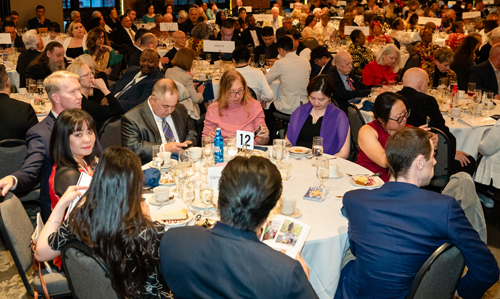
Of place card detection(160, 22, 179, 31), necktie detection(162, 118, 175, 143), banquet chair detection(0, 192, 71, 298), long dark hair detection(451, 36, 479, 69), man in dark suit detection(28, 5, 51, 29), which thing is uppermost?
man in dark suit detection(28, 5, 51, 29)

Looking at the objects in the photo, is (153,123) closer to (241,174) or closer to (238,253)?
(241,174)

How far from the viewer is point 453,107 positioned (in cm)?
538

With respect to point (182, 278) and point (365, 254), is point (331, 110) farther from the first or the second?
point (182, 278)

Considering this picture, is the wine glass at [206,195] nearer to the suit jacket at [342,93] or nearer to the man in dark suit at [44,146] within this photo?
the man in dark suit at [44,146]

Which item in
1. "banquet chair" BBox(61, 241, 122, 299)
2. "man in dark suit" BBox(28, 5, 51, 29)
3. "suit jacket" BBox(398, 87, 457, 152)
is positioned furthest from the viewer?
"man in dark suit" BBox(28, 5, 51, 29)

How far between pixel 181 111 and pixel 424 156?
99.9 inches

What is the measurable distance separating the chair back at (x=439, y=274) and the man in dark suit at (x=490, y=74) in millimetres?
4943

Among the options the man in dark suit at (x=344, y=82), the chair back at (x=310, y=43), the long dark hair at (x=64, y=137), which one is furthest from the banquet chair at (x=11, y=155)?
the chair back at (x=310, y=43)

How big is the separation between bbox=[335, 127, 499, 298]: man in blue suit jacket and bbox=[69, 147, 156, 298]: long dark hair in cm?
100

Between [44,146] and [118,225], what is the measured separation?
5.03 feet

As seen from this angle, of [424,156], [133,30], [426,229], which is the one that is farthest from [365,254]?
[133,30]

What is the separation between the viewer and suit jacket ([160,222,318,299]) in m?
1.53

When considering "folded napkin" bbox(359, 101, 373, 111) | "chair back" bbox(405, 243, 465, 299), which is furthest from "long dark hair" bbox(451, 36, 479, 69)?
"chair back" bbox(405, 243, 465, 299)

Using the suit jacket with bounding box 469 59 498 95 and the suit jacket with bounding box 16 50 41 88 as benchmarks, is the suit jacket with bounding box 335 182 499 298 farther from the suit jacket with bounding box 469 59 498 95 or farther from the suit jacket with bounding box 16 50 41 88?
the suit jacket with bounding box 16 50 41 88
